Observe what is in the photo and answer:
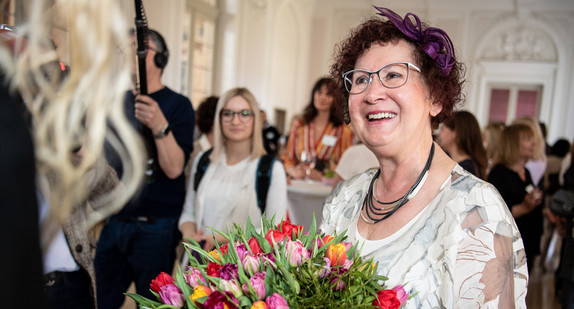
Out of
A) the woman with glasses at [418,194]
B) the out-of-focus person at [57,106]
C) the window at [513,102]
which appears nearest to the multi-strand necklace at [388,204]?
the woman with glasses at [418,194]

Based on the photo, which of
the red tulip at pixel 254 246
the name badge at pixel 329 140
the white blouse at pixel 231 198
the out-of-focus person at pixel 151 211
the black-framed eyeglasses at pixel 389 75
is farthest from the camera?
the name badge at pixel 329 140

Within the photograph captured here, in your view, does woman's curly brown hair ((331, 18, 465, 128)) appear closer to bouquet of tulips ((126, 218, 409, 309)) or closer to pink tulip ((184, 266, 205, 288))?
bouquet of tulips ((126, 218, 409, 309))

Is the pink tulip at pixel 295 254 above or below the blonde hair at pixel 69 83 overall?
below

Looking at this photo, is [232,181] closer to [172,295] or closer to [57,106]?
[172,295]

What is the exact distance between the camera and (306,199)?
421 centimetres

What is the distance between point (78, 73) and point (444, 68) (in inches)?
47.2

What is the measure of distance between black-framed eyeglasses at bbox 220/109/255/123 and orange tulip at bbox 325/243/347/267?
199 cm

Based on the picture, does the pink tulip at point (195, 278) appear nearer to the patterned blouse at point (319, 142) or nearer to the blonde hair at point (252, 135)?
the blonde hair at point (252, 135)

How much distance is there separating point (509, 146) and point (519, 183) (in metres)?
0.35

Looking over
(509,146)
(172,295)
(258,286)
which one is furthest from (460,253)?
(509,146)

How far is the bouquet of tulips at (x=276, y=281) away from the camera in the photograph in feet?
2.91

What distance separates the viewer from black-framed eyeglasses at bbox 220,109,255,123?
2945 mm

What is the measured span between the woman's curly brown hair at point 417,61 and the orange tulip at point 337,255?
2.35 ft

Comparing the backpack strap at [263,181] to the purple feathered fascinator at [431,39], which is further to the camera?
the backpack strap at [263,181]
